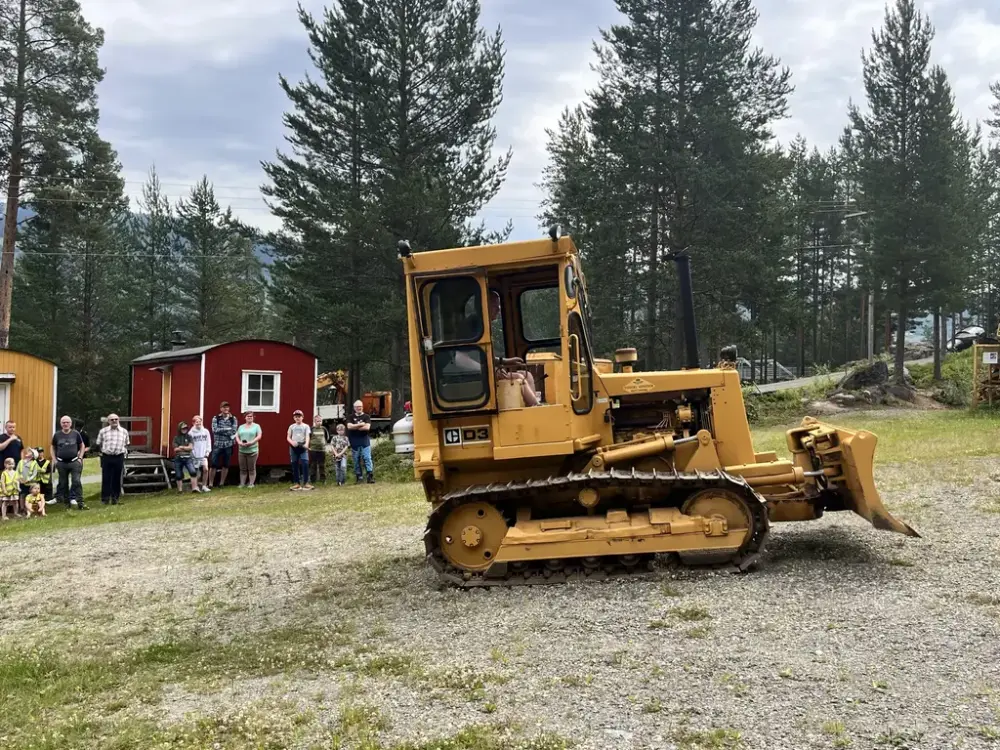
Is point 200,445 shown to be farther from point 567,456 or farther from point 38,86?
point 38,86

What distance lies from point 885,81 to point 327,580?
3143cm

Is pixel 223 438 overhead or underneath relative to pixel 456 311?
underneath

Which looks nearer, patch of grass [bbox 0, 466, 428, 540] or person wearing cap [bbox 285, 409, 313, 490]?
patch of grass [bbox 0, 466, 428, 540]

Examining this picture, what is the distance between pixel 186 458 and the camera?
17750mm

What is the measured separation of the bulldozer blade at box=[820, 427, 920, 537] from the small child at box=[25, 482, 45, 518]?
1323 centimetres

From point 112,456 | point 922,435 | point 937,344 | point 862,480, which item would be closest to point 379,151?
point 112,456

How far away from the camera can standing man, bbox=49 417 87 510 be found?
14867 mm

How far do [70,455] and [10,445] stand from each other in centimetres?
100

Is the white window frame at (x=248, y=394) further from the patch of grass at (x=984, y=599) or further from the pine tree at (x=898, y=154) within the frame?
the pine tree at (x=898, y=154)

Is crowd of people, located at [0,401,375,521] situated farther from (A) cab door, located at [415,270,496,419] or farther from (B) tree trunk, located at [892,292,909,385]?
(B) tree trunk, located at [892,292,909,385]

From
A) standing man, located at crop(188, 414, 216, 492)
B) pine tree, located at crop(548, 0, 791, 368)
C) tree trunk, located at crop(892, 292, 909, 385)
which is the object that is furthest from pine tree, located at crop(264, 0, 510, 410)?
tree trunk, located at crop(892, 292, 909, 385)

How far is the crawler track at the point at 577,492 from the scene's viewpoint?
6734 mm

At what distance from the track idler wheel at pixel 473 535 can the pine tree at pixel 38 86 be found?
26883mm

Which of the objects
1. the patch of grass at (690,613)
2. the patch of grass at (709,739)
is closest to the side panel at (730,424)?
the patch of grass at (690,613)
